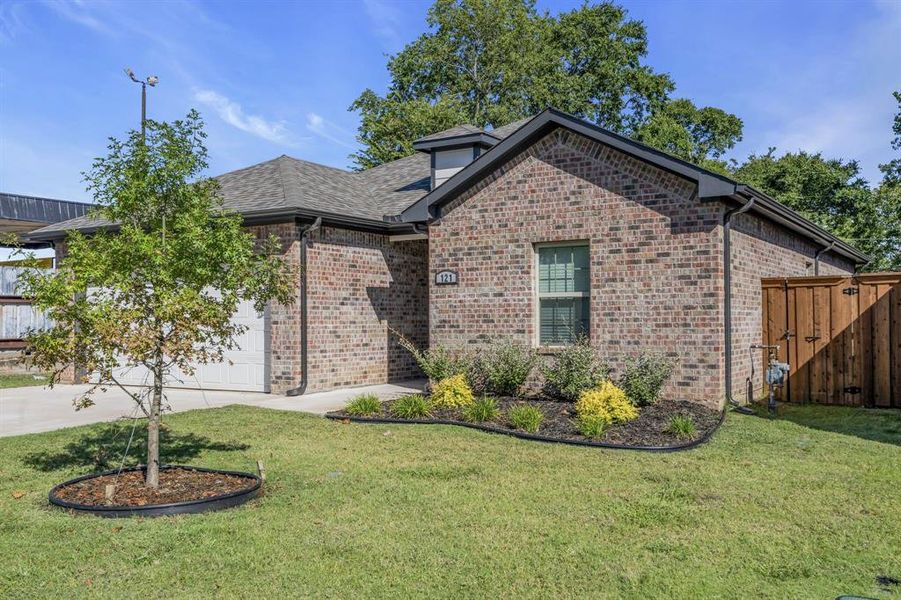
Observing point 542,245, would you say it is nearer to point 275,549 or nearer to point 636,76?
point 275,549

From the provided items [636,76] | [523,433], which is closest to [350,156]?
[636,76]

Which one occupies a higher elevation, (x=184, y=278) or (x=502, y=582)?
(x=184, y=278)

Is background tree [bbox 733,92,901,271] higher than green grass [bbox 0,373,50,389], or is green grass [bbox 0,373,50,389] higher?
background tree [bbox 733,92,901,271]

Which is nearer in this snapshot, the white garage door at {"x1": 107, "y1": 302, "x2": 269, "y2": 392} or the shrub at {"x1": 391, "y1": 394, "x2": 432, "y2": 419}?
the shrub at {"x1": 391, "y1": 394, "x2": 432, "y2": 419}

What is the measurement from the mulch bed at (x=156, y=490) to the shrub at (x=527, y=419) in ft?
12.1

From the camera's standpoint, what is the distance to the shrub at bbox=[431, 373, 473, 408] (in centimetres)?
1030

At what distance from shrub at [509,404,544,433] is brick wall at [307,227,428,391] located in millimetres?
5190

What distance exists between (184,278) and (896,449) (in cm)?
746

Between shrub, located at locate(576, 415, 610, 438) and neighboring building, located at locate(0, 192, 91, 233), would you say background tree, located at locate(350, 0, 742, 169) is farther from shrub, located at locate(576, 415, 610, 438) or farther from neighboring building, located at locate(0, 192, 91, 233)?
shrub, located at locate(576, 415, 610, 438)

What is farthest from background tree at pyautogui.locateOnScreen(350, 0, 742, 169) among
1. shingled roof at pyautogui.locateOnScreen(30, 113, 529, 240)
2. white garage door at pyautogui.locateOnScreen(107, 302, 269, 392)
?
white garage door at pyautogui.locateOnScreen(107, 302, 269, 392)

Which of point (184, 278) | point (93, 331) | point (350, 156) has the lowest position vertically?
point (93, 331)

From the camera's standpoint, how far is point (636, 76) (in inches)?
1518

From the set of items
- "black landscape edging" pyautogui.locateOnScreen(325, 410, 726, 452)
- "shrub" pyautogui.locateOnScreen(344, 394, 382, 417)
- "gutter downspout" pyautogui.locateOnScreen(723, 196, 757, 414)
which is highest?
"gutter downspout" pyautogui.locateOnScreen(723, 196, 757, 414)

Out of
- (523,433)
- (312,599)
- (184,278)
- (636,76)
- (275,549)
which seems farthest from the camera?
(636,76)
